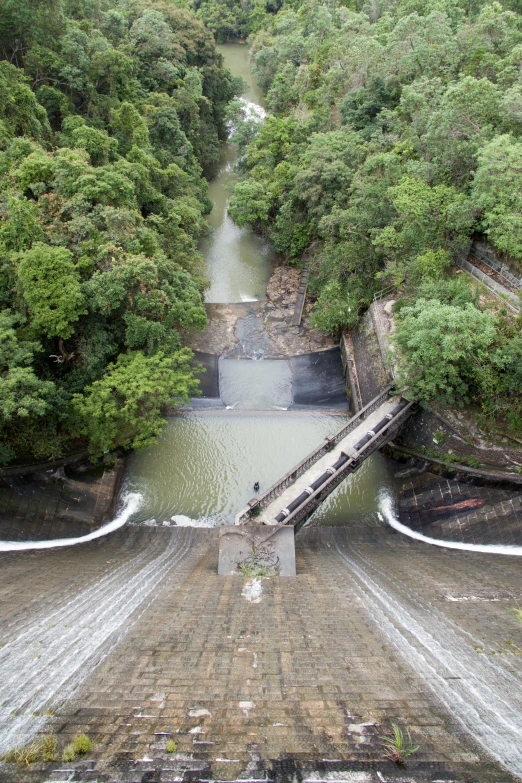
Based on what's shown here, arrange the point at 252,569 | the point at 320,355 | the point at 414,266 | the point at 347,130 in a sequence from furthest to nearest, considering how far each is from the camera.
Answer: the point at 347,130, the point at 320,355, the point at 414,266, the point at 252,569

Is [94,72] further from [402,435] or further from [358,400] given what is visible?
[402,435]

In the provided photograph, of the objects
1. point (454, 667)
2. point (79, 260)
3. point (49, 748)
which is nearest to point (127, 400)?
point (79, 260)

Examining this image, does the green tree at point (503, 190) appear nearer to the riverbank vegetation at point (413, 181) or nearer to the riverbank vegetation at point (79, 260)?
the riverbank vegetation at point (413, 181)

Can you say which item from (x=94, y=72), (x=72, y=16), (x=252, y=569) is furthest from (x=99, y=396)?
(x=72, y=16)

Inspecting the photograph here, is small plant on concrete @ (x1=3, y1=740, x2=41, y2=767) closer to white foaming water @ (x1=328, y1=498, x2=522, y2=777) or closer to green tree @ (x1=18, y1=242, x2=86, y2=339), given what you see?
white foaming water @ (x1=328, y1=498, x2=522, y2=777)

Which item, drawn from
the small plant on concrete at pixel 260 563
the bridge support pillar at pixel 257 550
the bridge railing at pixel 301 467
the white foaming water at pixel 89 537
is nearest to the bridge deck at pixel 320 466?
the bridge railing at pixel 301 467

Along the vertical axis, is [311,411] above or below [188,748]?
above
